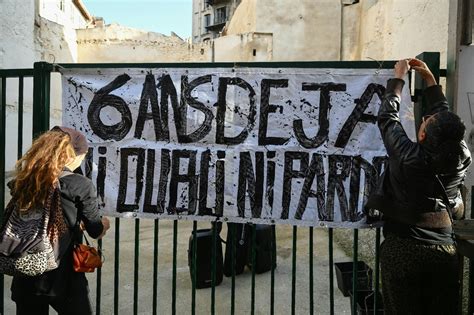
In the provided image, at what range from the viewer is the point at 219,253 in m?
4.94

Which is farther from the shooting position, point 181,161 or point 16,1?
point 16,1

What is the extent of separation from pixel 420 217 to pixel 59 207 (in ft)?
6.14

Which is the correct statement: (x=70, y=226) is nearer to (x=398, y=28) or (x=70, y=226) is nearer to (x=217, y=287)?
(x=217, y=287)

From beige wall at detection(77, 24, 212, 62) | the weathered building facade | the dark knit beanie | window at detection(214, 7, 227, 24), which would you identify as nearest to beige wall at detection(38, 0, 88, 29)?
beige wall at detection(77, 24, 212, 62)

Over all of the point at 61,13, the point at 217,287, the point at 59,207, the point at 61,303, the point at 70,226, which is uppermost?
the point at 61,13

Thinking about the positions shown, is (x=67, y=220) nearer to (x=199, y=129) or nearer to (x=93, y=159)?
(x=93, y=159)

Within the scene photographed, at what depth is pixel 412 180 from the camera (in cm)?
210

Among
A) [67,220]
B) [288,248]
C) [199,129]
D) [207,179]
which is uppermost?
[199,129]

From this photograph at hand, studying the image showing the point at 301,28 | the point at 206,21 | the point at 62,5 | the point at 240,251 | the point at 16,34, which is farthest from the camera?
the point at 206,21

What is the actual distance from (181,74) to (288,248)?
14.4ft

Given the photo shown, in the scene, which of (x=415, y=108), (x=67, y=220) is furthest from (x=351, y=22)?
(x=67, y=220)

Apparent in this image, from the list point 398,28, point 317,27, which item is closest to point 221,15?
point 317,27

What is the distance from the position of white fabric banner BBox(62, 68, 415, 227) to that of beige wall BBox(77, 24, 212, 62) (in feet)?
56.0

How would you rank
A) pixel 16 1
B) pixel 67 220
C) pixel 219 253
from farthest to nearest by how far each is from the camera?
pixel 16 1
pixel 219 253
pixel 67 220
